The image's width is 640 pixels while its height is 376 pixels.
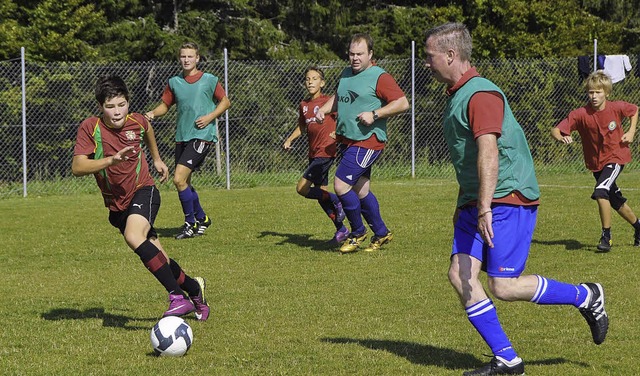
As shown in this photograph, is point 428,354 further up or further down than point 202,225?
further up

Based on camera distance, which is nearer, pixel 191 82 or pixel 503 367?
pixel 503 367

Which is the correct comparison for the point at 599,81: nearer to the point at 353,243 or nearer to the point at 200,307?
the point at 353,243

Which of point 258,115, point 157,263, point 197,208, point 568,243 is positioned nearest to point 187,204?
point 197,208

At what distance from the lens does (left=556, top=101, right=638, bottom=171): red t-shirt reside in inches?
413

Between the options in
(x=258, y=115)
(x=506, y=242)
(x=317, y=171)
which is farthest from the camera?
(x=258, y=115)

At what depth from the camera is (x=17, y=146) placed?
17.8m

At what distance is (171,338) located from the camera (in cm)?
603

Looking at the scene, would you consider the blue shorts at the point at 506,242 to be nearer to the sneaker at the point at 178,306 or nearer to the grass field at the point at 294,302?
the grass field at the point at 294,302

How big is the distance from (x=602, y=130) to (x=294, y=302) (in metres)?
4.43

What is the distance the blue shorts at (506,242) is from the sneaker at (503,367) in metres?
0.46

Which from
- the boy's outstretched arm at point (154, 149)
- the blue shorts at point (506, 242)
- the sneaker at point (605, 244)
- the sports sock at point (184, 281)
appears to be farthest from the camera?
the sneaker at point (605, 244)

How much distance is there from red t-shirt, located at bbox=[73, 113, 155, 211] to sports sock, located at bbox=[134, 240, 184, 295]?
18.6 inches

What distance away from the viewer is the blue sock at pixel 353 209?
10.3 m

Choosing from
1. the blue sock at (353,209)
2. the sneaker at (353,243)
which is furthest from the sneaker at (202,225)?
the blue sock at (353,209)
